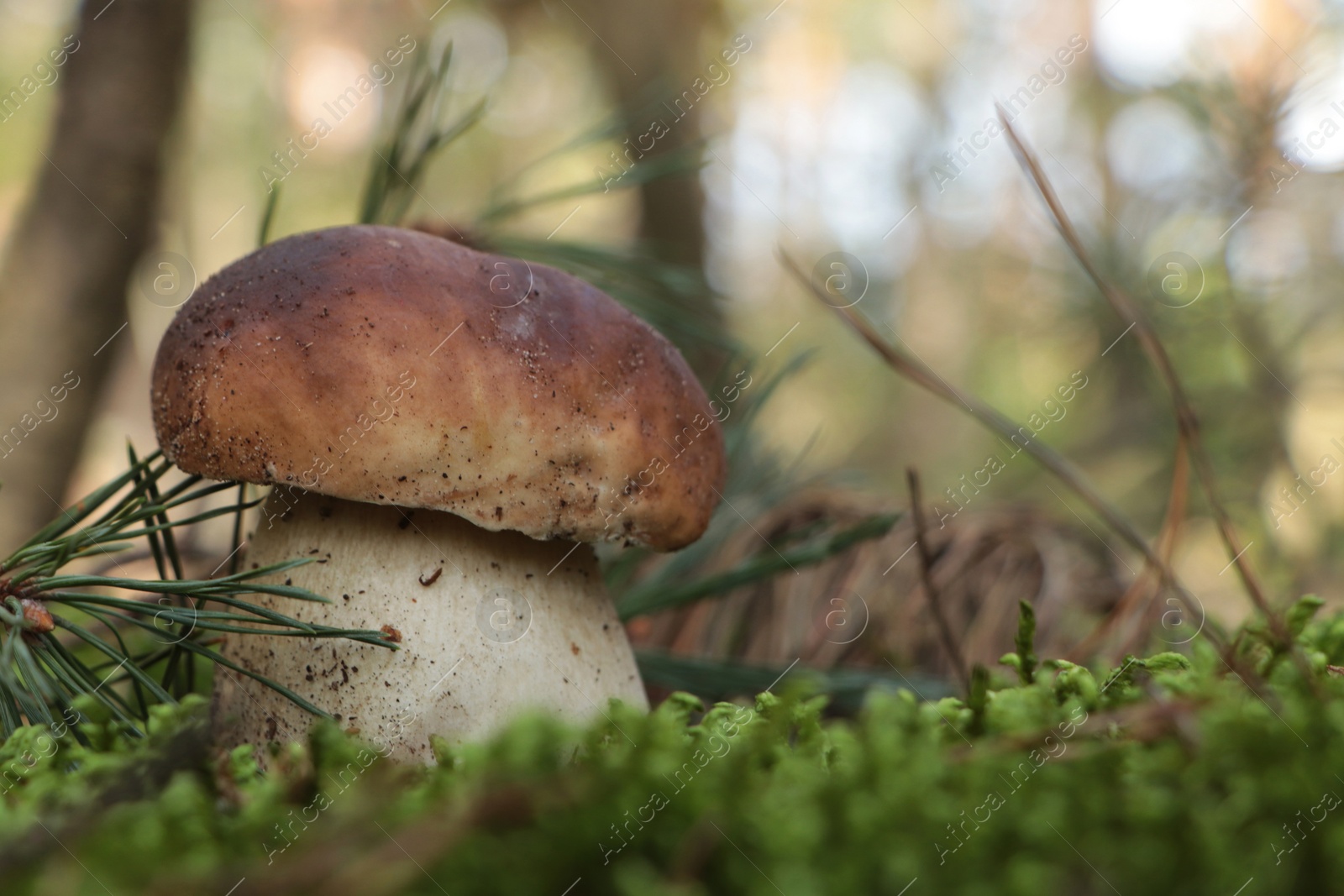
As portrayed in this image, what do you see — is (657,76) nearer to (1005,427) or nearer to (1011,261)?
(1011,261)

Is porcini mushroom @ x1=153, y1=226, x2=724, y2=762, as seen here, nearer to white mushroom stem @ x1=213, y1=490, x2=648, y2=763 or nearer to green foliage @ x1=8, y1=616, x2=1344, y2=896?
white mushroom stem @ x1=213, y1=490, x2=648, y2=763

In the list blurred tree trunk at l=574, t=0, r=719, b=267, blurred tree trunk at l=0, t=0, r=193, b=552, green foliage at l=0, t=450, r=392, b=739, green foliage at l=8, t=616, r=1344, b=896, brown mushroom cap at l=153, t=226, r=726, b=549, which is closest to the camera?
green foliage at l=8, t=616, r=1344, b=896

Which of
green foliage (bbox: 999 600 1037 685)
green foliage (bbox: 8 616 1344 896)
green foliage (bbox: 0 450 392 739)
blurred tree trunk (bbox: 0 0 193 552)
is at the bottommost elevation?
green foliage (bbox: 999 600 1037 685)

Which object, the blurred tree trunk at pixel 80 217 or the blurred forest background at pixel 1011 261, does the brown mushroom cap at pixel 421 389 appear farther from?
the blurred tree trunk at pixel 80 217

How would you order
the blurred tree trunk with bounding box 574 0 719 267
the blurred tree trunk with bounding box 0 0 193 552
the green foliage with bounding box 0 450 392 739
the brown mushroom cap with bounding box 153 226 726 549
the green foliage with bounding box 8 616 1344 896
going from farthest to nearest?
the blurred tree trunk with bounding box 574 0 719 267 < the blurred tree trunk with bounding box 0 0 193 552 < the brown mushroom cap with bounding box 153 226 726 549 < the green foliage with bounding box 0 450 392 739 < the green foliage with bounding box 8 616 1344 896

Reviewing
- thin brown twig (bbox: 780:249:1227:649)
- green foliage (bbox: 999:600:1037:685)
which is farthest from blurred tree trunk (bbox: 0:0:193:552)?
green foliage (bbox: 999:600:1037:685)

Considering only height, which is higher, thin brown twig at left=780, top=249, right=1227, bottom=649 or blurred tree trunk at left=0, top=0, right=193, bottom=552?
blurred tree trunk at left=0, top=0, right=193, bottom=552

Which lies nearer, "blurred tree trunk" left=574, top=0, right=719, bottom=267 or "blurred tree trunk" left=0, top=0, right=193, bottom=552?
"blurred tree trunk" left=0, top=0, right=193, bottom=552
